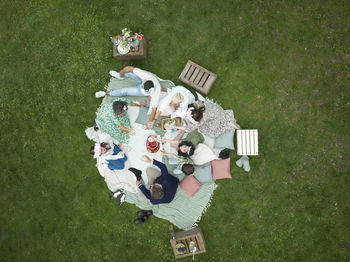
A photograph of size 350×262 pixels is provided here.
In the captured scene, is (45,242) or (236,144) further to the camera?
(45,242)

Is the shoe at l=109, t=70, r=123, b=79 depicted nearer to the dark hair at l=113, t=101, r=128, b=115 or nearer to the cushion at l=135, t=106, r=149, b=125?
the cushion at l=135, t=106, r=149, b=125

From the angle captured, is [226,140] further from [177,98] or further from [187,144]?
[177,98]

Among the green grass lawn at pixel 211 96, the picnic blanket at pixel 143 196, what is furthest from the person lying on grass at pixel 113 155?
the green grass lawn at pixel 211 96

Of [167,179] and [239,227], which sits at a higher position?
[167,179]

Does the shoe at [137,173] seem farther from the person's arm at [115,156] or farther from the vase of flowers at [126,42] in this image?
the vase of flowers at [126,42]

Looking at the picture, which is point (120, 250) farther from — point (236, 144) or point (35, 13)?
point (35, 13)

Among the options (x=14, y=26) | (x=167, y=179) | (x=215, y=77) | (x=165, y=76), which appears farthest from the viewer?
(x=14, y=26)

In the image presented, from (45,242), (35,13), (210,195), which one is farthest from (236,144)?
(35,13)
